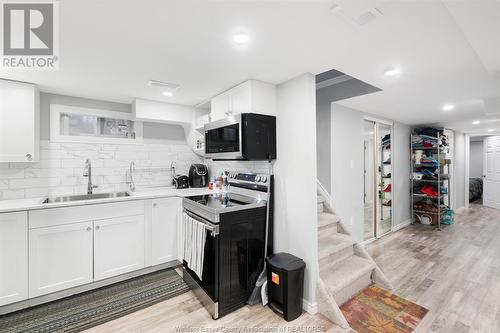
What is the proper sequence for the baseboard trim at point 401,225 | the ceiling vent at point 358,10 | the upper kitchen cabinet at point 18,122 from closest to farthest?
the ceiling vent at point 358,10, the upper kitchen cabinet at point 18,122, the baseboard trim at point 401,225

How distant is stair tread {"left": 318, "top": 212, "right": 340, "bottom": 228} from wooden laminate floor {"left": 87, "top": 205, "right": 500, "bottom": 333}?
894 millimetres

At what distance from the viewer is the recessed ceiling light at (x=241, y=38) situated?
1.48 metres

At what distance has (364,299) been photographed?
90.6 inches

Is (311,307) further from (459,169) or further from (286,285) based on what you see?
(459,169)

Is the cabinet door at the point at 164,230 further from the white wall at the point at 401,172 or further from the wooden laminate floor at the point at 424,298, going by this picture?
the white wall at the point at 401,172

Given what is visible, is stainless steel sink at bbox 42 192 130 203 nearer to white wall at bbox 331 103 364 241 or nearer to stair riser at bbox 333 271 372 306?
stair riser at bbox 333 271 372 306

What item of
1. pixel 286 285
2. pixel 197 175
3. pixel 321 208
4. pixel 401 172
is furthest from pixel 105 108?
pixel 401 172

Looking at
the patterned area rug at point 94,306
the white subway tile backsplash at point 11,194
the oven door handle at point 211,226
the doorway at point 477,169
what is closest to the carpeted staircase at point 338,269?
the oven door handle at point 211,226

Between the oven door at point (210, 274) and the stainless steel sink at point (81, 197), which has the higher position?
the stainless steel sink at point (81, 197)

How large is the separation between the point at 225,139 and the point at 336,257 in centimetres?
180

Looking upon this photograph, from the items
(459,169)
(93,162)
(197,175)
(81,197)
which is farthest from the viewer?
(459,169)

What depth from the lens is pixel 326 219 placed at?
2887 millimetres

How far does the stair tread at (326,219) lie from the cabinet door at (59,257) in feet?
8.42

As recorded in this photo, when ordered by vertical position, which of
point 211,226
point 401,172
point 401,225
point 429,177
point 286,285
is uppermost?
point 401,172
